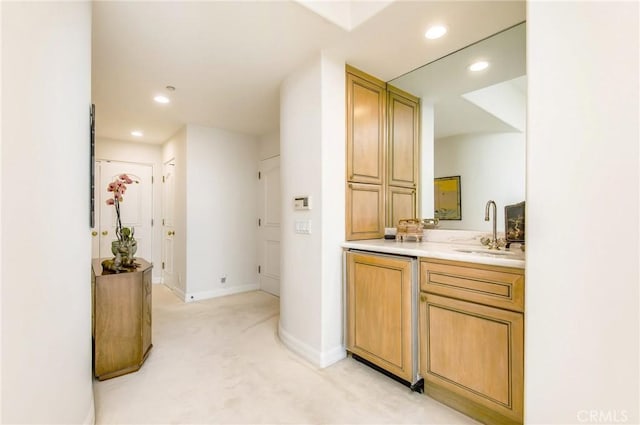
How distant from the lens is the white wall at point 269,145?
14.0 ft

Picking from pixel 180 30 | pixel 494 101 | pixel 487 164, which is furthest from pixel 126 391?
pixel 494 101

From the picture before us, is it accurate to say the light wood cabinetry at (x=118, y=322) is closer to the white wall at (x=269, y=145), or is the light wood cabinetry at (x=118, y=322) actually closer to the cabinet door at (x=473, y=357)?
the cabinet door at (x=473, y=357)

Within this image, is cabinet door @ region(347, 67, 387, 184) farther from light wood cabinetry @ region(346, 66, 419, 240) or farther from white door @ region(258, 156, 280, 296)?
white door @ region(258, 156, 280, 296)

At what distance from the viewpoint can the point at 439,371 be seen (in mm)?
1721

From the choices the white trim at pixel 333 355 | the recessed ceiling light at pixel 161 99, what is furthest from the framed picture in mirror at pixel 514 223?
the recessed ceiling light at pixel 161 99

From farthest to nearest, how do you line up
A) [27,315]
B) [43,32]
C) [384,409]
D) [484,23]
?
[484,23] → [384,409] → [43,32] → [27,315]

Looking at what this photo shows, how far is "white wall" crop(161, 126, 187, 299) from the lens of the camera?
4004mm

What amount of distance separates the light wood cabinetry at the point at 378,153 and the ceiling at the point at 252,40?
228 mm

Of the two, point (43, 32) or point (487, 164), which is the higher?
point (43, 32)

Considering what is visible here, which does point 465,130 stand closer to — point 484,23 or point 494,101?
point 494,101

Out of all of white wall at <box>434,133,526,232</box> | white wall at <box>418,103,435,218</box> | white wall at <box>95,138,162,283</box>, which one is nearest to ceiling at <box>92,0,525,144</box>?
white wall at <box>418,103,435,218</box>
